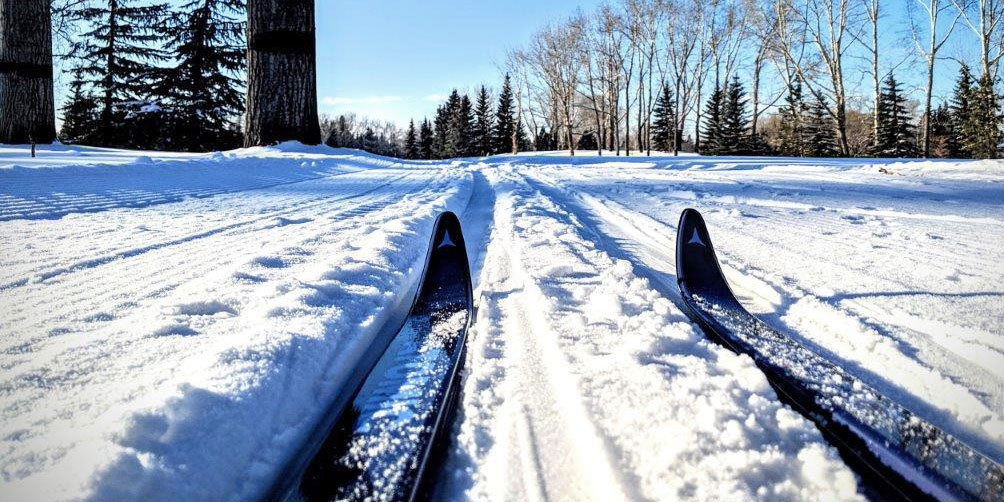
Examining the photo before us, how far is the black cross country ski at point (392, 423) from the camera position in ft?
2.51

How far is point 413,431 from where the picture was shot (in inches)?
35.4

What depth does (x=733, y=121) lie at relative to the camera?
98.6ft

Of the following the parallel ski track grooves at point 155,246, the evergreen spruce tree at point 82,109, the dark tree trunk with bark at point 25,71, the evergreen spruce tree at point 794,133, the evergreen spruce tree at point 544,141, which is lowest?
the parallel ski track grooves at point 155,246

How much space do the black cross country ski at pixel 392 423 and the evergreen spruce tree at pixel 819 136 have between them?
34.7 meters

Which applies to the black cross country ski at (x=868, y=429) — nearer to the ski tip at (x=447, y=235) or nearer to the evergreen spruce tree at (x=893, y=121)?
the ski tip at (x=447, y=235)

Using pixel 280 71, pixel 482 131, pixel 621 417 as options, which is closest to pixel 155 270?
pixel 621 417

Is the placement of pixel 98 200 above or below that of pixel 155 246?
above

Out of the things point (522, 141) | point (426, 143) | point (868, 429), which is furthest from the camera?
point (426, 143)

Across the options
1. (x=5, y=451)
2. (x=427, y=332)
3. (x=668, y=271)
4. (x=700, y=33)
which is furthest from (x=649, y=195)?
(x=700, y=33)

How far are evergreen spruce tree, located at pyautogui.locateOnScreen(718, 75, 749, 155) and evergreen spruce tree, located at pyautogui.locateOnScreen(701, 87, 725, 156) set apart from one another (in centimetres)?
38

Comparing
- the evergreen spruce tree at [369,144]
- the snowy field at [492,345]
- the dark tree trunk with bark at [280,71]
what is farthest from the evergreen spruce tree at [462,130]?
the snowy field at [492,345]

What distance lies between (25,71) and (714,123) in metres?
34.8

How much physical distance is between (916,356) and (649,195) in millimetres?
3743

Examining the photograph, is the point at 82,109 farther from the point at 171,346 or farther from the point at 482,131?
the point at 482,131
